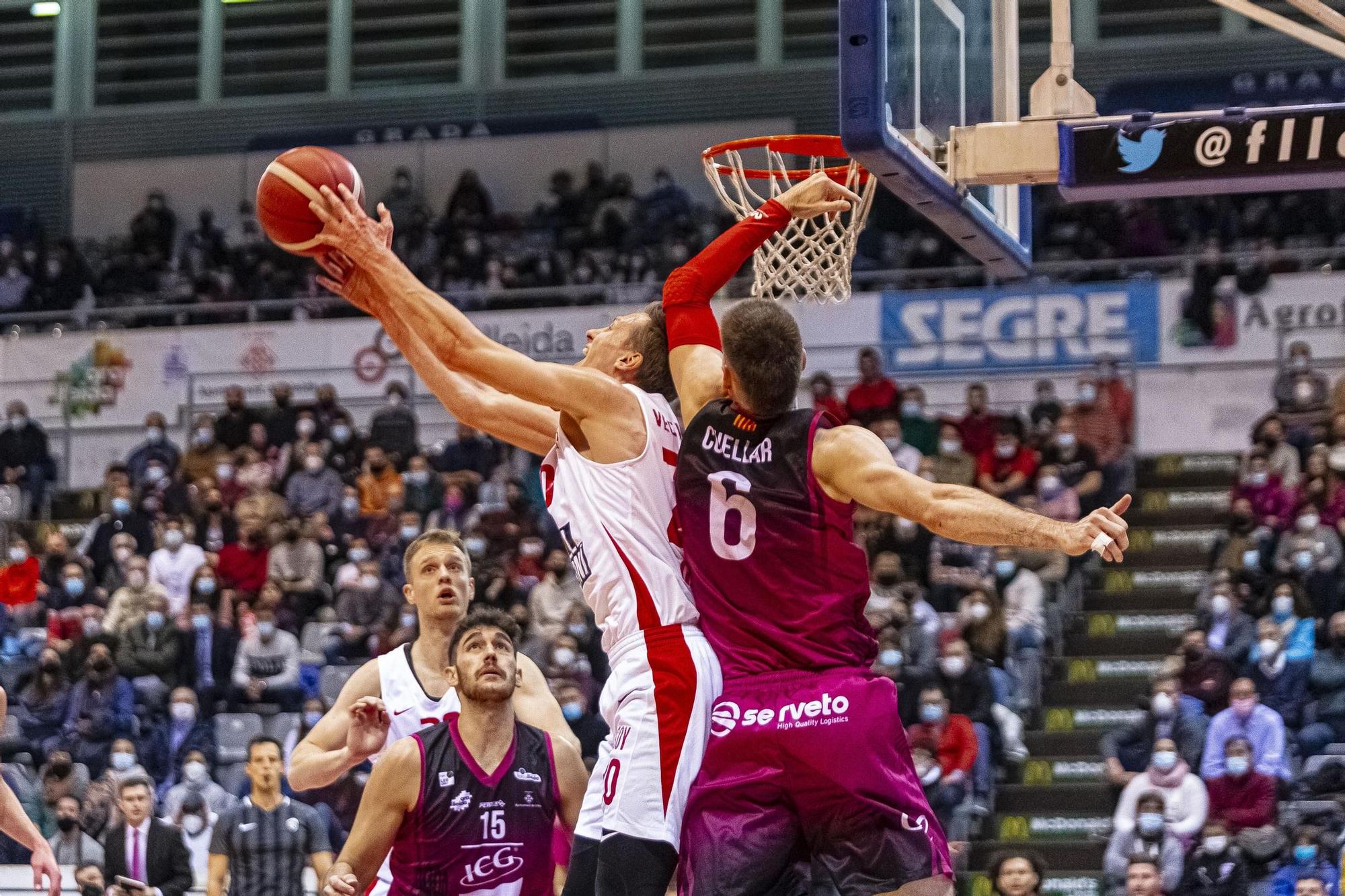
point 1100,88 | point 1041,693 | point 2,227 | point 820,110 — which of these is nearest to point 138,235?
point 2,227

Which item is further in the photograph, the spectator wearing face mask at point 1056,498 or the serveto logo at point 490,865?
the spectator wearing face mask at point 1056,498

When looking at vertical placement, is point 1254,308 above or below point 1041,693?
above

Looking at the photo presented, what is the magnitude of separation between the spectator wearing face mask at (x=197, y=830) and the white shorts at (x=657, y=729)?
8.32 m

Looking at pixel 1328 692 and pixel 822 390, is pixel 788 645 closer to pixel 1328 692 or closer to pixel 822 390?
pixel 1328 692

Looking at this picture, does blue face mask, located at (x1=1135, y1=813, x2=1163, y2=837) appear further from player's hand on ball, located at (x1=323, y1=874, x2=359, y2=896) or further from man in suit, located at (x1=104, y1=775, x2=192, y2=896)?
player's hand on ball, located at (x1=323, y1=874, x2=359, y2=896)

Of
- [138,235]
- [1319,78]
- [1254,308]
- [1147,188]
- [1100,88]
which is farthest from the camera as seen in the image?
[138,235]

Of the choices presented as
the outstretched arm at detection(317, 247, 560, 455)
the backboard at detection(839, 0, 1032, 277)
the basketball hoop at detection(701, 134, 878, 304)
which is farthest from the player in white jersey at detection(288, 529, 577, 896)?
the backboard at detection(839, 0, 1032, 277)

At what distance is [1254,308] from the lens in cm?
1580

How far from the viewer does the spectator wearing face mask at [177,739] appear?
13.8 meters

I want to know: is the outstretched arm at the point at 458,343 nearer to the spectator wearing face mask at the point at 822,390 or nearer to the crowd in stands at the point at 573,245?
the spectator wearing face mask at the point at 822,390

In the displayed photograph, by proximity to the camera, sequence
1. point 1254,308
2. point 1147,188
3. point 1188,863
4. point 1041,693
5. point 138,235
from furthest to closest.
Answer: point 138,235
point 1254,308
point 1041,693
point 1188,863
point 1147,188

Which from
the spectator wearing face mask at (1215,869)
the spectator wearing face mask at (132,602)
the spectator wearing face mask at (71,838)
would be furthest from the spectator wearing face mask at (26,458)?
the spectator wearing face mask at (1215,869)

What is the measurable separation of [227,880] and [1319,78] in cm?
1246

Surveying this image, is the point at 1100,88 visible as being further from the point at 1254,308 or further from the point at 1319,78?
the point at 1254,308
